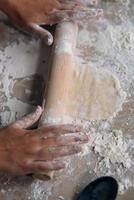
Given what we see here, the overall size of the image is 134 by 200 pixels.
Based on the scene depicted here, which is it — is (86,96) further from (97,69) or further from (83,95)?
(97,69)

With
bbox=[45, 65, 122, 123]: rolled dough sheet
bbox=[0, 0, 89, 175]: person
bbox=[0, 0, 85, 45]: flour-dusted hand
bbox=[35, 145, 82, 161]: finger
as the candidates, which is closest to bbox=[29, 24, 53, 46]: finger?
bbox=[0, 0, 85, 45]: flour-dusted hand

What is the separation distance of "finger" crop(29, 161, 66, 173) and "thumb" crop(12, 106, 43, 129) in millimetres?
122

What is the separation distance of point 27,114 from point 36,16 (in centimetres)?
33

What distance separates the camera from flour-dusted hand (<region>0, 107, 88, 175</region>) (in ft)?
4.25

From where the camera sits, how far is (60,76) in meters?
1.46

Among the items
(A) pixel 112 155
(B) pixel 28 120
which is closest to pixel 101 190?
(A) pixel 112 155

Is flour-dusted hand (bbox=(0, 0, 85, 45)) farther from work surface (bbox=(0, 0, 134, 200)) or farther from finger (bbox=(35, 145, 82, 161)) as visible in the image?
finger (bbox=(35, 145, 82, 161))

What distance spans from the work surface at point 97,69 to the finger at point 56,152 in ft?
0.33

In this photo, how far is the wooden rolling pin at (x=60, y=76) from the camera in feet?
4.57

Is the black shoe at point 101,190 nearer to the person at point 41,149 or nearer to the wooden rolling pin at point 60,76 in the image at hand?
the person at point 41,149

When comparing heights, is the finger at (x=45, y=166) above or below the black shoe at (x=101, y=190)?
above

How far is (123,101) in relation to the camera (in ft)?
4.89

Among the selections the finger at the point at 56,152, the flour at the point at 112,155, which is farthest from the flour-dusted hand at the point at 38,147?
the flour at the point at 112,155

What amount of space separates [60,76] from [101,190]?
375mm
